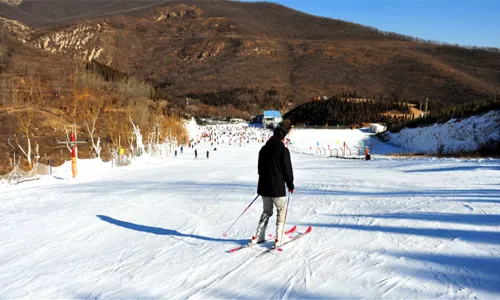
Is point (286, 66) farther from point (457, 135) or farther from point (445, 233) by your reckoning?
point (445, 233)

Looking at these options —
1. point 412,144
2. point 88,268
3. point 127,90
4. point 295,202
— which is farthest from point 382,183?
point 127,90

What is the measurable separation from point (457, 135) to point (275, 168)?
31.6 metres

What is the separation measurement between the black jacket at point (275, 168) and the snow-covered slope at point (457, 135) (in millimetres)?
26830

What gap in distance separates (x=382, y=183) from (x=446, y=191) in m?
2.38

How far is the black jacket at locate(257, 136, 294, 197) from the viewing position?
5176mm

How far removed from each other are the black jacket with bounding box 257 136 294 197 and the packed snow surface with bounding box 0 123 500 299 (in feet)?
3.44

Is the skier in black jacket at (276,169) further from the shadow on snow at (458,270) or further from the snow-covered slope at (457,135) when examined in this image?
the snow-covered slope at (457,135)

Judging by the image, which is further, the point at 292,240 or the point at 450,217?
the point at 450,217

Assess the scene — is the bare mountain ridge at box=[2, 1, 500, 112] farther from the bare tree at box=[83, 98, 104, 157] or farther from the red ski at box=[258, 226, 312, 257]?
the red ski at box=[258, 226, 312, 257]

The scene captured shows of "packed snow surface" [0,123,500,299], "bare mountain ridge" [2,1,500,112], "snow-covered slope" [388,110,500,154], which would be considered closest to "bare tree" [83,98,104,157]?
"packed snow surface" [0,123,500,299]

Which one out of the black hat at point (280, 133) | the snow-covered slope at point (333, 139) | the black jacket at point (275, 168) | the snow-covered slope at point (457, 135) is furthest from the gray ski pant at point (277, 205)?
the snow-covered slope at point (333, 139)

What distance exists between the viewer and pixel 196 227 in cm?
721

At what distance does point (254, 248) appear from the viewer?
568 cm

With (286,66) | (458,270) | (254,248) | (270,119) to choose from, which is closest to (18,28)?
(286,66)
